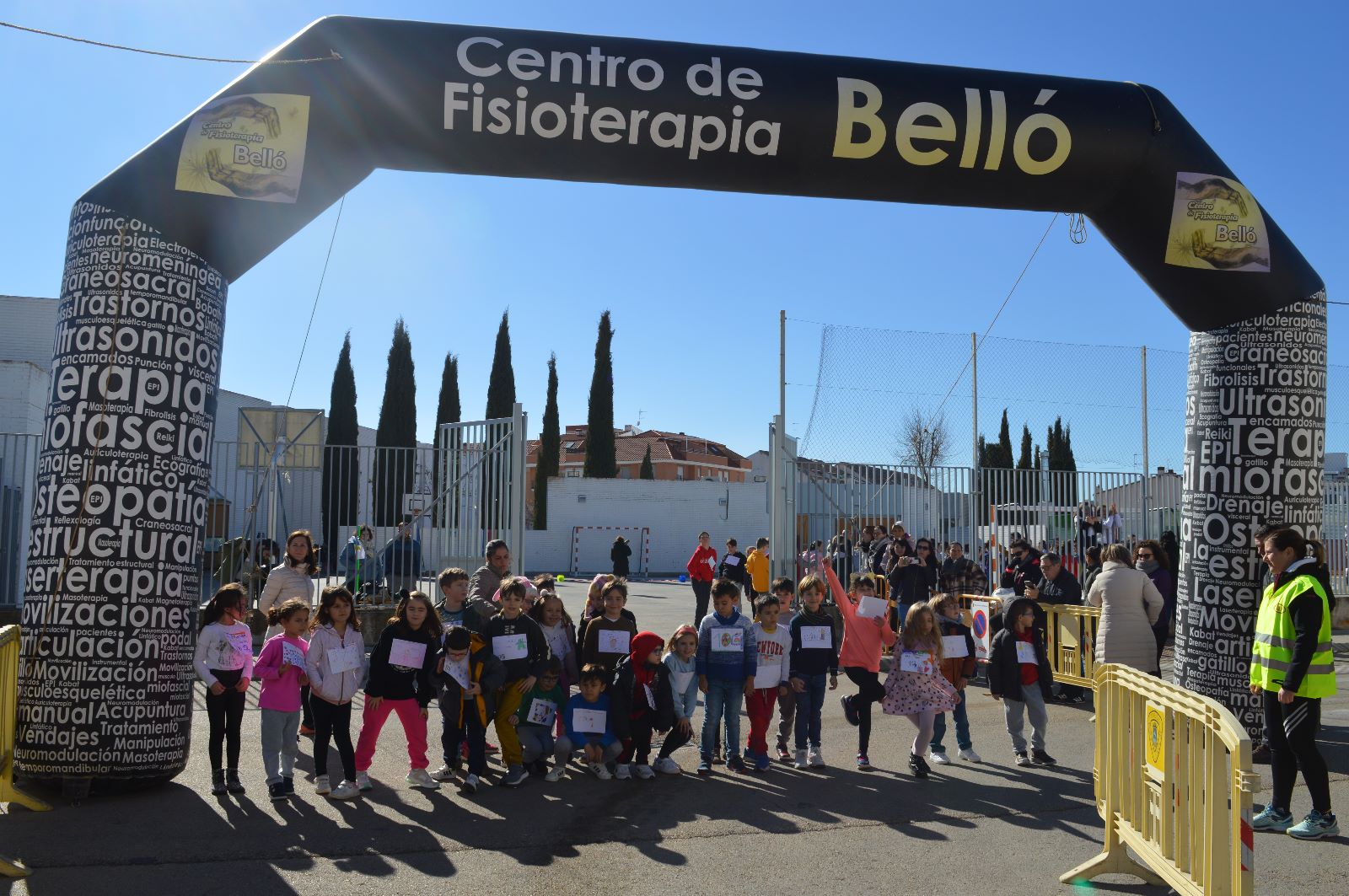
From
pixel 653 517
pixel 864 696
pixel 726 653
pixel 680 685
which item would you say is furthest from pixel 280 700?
pixel 653 517

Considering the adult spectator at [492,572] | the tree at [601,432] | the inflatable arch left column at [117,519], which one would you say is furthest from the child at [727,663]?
the tree at [601,432]

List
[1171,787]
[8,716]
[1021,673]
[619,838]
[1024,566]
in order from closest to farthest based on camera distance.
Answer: [1171,787] → [619,838] → [8,716] → [1021,673] → [1024,566]

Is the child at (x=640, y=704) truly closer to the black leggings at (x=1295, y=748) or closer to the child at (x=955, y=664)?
the child at (x=955, y=664)

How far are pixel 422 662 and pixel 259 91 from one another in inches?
160

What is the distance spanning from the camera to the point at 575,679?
830 cm

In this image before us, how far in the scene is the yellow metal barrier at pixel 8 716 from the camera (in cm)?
620

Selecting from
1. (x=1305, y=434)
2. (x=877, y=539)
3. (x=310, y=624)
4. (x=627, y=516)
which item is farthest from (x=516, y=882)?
(x=627, y=516)

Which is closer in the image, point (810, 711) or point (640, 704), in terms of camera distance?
point (640, 704)

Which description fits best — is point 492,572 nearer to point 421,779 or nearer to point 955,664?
point 421,779

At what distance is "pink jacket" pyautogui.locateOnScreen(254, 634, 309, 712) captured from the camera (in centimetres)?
Answer: 725

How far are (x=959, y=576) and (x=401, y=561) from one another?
7210 millimetres

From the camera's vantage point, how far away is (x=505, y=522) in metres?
13.2

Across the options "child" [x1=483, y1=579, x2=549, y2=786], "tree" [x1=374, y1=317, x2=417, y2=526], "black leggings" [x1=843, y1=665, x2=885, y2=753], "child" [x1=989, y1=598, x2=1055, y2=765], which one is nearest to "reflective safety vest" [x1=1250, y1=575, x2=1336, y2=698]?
"child" [x1=989, y1=598, x2=1055, y2=765]

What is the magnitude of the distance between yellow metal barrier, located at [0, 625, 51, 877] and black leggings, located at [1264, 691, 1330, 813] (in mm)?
7260
